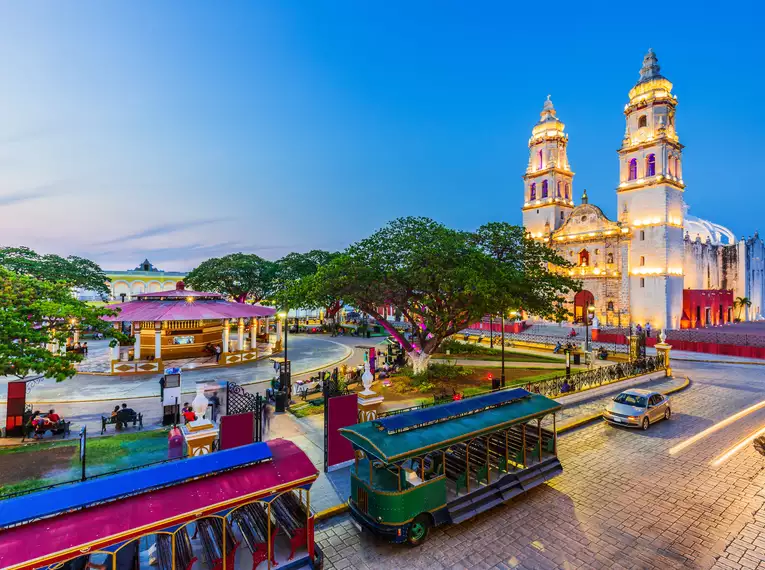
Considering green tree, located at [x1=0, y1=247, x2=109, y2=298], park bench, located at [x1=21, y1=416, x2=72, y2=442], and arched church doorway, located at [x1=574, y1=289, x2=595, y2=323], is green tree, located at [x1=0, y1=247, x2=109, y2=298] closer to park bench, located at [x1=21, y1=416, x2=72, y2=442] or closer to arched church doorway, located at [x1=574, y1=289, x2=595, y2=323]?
park bench, located at [x1=21, y1=416, x2=72, y2=442]

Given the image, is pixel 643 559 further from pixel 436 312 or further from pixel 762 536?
pixel 436 312

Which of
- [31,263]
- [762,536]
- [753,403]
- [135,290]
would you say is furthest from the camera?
[135,290]

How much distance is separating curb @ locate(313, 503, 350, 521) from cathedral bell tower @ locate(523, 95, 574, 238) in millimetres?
60436

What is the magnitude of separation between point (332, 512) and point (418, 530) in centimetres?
236

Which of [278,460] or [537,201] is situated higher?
[537,201]

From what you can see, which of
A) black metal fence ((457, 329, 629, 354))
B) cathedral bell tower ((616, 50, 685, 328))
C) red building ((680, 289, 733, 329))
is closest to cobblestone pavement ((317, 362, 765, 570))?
black metal fence ((457, 329, 629, 354))

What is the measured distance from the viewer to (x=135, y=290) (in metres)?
78.3

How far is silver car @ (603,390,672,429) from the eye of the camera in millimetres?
15383

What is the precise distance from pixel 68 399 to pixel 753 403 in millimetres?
33619

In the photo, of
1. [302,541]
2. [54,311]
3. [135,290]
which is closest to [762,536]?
[302,541]

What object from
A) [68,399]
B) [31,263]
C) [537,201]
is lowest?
[68,399]

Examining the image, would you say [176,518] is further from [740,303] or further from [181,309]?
[740,303]

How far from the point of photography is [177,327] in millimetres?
31000

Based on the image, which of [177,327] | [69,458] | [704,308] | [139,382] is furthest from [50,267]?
[704,308]
